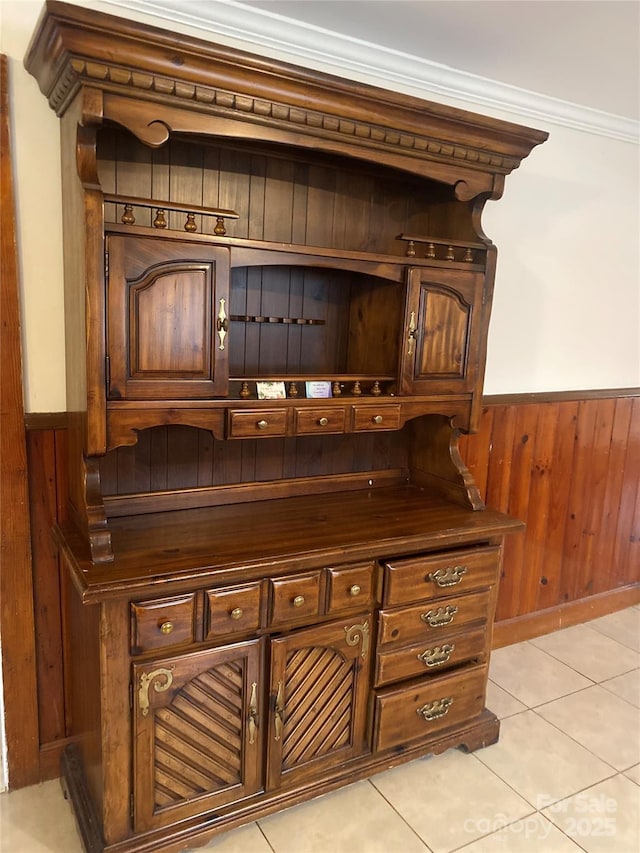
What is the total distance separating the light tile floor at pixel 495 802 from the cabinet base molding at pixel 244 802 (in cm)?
6

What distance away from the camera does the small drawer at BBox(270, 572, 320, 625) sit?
1.68 metres

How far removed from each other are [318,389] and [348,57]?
1.13 m

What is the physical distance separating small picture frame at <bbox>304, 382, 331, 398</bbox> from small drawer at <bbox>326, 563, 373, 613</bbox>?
51cm

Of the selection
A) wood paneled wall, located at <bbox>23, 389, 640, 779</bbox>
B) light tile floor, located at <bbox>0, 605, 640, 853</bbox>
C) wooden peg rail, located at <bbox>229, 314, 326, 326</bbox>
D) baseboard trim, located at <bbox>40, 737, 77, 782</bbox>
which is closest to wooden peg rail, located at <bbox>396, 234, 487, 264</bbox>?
wooden peg rail, located at <bbox>229, 314, 326, 326</bbox>

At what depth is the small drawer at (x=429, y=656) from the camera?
1918mm

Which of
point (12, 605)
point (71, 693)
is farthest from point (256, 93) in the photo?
point (71, 693)

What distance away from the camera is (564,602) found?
3059 millimetres

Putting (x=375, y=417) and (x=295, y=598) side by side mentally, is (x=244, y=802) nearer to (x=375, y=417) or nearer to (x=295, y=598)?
(x=295, y=598)

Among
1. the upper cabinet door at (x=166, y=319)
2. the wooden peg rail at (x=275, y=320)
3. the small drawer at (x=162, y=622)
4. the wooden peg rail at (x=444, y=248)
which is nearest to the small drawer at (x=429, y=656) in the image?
the small drawer at (x=162, y=622)

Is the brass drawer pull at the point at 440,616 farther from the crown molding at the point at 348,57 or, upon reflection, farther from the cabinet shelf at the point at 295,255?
the crown molding at the point at 348,57

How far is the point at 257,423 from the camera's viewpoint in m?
1.76

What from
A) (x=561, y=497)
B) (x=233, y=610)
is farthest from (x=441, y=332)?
(x=561, y=497)

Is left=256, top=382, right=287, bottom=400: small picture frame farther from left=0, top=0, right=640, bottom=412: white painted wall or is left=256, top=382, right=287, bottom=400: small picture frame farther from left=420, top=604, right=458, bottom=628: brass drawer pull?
left=0, top=0, right=640, bottom=412: white painted wall

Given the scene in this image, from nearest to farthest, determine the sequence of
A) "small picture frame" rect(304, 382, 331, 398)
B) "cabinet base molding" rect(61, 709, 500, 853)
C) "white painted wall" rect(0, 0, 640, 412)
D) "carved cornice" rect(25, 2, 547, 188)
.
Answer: "carved cornice" rect(25, 2, 547, 188), "cabinet base molding" rect(61, 709, 500, 853), "small picture frame" rect(304, 382, 331, 398), "white painted wall" rect(0, 0, 640, 412)
